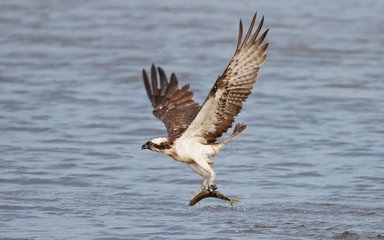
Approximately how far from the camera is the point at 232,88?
27.0ft

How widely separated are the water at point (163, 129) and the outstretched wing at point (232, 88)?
1017mm

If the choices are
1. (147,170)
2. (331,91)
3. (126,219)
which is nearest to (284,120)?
(331,91)

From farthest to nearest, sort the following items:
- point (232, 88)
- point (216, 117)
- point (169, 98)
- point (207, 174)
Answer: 1. point (169, 98)
2. point (207, 174)
3. point (216, 117)
4. point (232, 88)

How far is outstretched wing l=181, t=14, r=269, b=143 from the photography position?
8.12m

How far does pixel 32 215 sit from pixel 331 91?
6.33m

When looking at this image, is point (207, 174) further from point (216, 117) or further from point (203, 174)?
point (216, 117)

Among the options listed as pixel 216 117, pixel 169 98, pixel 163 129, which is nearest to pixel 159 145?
pixel 216 117

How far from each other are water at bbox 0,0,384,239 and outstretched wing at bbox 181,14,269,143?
40.0 inches

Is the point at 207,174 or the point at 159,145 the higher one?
the point at 159,145

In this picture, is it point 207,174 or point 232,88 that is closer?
point 232,88

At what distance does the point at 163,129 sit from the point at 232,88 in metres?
4.75

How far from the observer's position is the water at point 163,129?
30.9 ft

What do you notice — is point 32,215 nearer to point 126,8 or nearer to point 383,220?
point 383,220

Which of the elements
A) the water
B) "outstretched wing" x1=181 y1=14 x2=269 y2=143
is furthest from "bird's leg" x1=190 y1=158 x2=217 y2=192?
the water
